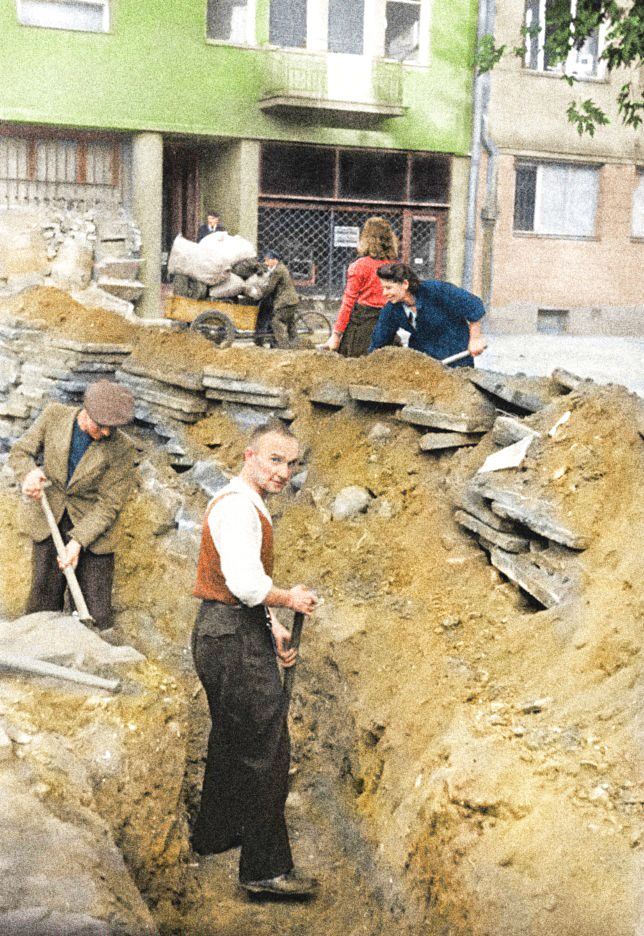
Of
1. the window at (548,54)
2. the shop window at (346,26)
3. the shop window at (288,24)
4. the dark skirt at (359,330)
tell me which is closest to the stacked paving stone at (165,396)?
the dark skirt at (359,330)

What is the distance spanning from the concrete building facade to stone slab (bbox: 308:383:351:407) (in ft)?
32.2

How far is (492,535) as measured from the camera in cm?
720

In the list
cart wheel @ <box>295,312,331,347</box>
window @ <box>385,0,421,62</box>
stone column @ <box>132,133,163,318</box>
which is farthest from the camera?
window @ <box>385,0,421,62</box>

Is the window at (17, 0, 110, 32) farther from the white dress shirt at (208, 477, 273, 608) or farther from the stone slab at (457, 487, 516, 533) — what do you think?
the white dress shirt at (208, 477, 273, 608)

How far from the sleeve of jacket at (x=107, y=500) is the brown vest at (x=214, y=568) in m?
2.36

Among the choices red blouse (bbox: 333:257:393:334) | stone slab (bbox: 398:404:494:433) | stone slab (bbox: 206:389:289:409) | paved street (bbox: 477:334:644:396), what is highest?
red blouse (bbox: 333:257:393:334)

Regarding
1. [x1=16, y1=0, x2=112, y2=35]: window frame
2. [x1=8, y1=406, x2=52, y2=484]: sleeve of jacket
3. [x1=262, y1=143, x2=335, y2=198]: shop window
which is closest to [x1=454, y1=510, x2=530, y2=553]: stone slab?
[x1=8, y1=406, x2=52, y2=484]: sleeve of jacket

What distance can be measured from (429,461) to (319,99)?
1179 cm

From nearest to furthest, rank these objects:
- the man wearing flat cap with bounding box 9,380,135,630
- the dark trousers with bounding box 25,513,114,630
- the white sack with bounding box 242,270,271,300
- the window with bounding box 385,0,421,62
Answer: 1. the man wearing flat cap with bounding box 9,380,135,630
2. the dark trousers with bounding box 25,513,114,630
3. the white sack with bounding box 242,270,271,300
4. the window with bounding box 385,0,421,62

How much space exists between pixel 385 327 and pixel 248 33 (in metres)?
11.6

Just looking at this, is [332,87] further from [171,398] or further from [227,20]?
[171,398]

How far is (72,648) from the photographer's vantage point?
6.71m

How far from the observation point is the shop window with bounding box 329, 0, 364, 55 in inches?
757

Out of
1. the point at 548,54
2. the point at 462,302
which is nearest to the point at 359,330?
the point at 462,302
